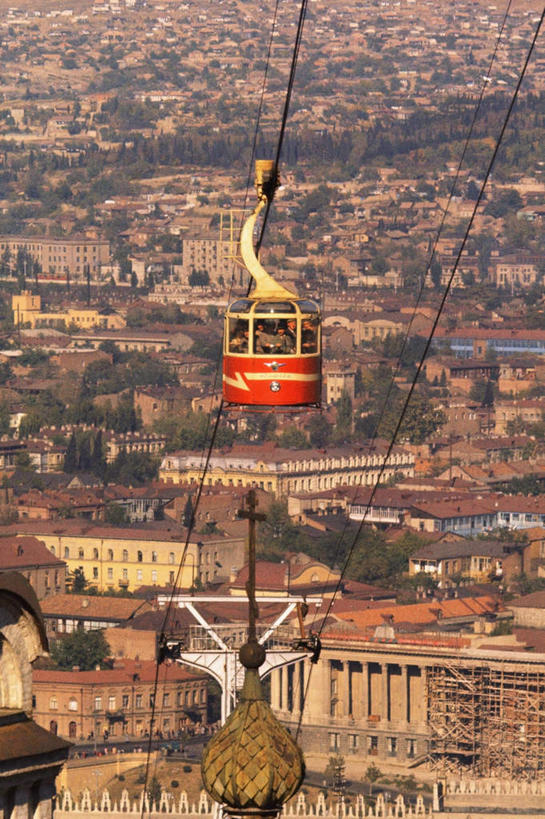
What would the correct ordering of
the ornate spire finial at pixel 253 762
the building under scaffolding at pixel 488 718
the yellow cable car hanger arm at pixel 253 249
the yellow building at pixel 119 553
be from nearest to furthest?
the ornate spire finial at pixel 253 762, the yellow cable car hanger arm at pixel 253 249, the building under scaffolding at pixel 488 718, the yellow building at pixel 119 553

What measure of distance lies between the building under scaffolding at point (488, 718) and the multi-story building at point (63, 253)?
389ft

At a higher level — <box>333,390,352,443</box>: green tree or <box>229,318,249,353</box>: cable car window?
<box>229,318,249,353</box>: cable car window

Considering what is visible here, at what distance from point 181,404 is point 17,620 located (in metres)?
118

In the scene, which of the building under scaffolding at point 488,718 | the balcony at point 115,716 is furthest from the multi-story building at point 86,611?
the building under scaffolding at point 488,718

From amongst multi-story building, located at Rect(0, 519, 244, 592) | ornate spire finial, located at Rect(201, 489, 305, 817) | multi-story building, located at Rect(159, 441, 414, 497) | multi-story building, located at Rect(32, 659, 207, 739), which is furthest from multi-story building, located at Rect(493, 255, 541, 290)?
ornate spire finial, located at Rect(201, 489, 305, 817)

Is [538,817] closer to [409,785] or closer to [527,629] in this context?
[409,785]

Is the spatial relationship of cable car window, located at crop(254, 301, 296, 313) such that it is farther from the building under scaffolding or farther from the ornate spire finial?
the building under scaffolding

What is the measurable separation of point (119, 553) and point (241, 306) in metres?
69.9

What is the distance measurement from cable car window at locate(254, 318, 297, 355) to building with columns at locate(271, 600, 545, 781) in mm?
41415

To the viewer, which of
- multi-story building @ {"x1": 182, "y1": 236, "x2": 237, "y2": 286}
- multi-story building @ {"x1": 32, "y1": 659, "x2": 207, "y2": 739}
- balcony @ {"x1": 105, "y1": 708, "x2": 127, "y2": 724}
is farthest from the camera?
multi-story building @ {"x1": 182, "y1": 236, "x2": 237, "y2": 286}

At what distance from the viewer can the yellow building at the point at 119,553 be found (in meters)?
88.8

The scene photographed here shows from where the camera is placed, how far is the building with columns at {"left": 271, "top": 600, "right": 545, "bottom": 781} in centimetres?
6369

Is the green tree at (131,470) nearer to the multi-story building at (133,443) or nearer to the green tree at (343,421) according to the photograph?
the multi-story building at (133,443)

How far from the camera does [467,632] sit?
73.6 m
